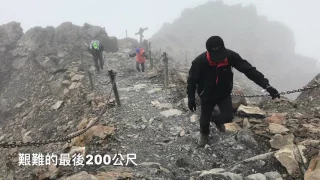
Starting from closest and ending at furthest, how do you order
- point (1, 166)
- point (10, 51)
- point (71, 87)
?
point (1, 166) < point (71, 87) < point (10, 51)

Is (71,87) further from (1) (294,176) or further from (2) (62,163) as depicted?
(1) (294,176)

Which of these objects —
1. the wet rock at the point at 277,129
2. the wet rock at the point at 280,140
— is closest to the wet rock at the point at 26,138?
the wet rock at the point at 277,129

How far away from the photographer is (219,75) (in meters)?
5.05

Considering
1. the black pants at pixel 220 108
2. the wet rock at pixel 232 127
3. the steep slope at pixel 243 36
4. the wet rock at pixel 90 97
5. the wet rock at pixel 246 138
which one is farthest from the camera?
the steep slope at pixel 243 36

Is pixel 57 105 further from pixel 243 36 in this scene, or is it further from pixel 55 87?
pixel 243 36

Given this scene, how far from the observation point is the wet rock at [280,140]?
5.62m

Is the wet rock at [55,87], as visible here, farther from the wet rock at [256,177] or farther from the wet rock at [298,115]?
the wet rock at [256,177]

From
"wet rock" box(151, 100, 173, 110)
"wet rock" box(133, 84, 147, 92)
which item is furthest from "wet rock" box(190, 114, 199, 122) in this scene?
"wet rock" box(133, 84, 147, 92)

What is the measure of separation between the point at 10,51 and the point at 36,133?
11438 millimetres

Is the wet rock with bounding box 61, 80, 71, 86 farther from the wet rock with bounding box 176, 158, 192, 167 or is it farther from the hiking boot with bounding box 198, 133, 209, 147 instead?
the wet rock with bounding box 176, 158, 192, 167

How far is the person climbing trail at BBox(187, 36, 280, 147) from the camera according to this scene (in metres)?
4.91

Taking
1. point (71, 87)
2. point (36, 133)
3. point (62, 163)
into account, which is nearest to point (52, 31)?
point (71, 87)

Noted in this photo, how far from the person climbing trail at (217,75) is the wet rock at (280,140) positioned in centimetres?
103

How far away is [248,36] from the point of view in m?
78.5
